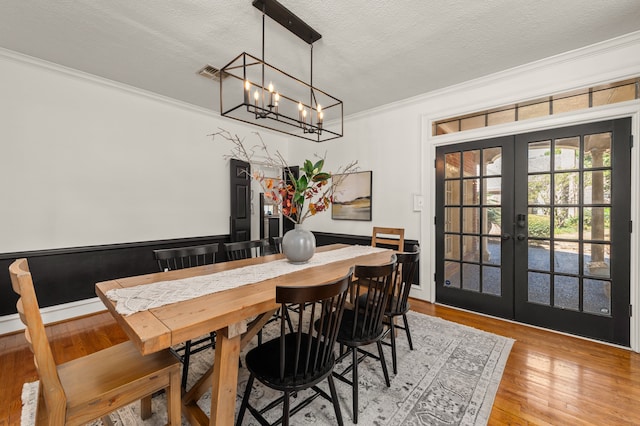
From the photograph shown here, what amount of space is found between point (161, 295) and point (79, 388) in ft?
1.51

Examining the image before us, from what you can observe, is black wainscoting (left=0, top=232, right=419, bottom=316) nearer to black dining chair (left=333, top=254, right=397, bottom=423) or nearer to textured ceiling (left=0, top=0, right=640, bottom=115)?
textured ceiling (left=0, top=0, right=640, bottom=115)

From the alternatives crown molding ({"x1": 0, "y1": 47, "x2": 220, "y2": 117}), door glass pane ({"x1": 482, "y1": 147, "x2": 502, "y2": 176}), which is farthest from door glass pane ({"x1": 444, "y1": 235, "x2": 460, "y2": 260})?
crown molding ({"x1": 0, "y1": 47, "x2": 220, "y2": 117})

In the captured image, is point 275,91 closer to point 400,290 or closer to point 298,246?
point 298,246

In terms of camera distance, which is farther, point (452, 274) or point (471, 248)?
point (452, 274)

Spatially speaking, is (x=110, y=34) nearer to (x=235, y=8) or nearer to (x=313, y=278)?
(x=235, y=8)

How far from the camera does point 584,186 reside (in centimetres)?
262

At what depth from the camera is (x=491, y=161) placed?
3152mm

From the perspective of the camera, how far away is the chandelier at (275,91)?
77.9 inches

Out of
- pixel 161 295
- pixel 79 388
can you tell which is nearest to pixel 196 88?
pixel 161 295

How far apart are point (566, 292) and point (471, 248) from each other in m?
0.93

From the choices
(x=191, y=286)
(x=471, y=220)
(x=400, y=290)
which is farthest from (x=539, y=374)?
(x=191, y=286)

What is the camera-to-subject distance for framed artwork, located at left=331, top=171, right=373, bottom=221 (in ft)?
13.9

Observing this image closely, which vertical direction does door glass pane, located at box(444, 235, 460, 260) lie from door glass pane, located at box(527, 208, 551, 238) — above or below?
below

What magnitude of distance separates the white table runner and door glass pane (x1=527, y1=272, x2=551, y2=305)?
2322 millimetres
